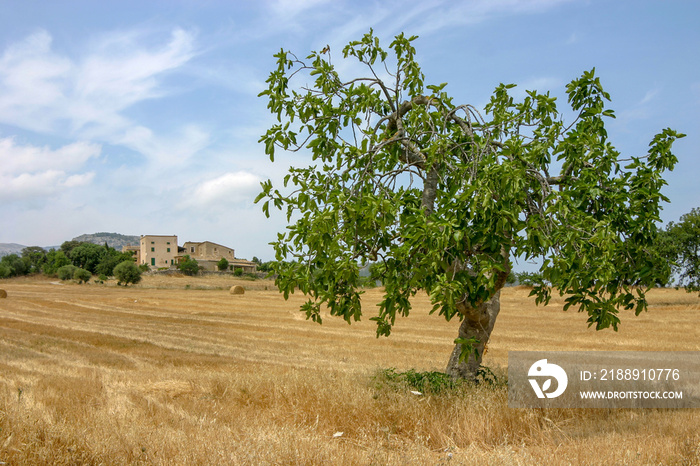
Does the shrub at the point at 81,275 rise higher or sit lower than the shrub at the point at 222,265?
lower

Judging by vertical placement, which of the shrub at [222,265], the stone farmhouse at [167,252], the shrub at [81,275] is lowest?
the shrub at [81,275]

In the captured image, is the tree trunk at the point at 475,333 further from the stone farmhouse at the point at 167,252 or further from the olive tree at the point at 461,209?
the stone farmhouse at the point at 167,252

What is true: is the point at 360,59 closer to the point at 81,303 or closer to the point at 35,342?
the point at 35,342

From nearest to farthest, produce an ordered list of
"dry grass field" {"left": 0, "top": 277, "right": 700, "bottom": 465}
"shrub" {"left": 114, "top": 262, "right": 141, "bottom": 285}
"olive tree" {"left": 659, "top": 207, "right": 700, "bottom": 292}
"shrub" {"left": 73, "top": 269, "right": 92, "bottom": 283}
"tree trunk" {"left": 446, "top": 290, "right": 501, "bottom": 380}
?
"dry grass field" {"left": 0, "top": 277, "right": 700, "bottom": 465}, "tree trunk" {"left": 446, "top": 290, "right": 501, "bottom": 380}, "olive tree" {"left": 659, "top": 207, "right": 700, "bottom": 292}, "shrub" {"left": 114, "top": 262, "right": 141, "bottom": 285}, "shrub" {"left": 73, "top": 269, "right": 92, "bottom": 283}

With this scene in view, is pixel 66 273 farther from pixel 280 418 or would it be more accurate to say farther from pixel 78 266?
pixel 280 418

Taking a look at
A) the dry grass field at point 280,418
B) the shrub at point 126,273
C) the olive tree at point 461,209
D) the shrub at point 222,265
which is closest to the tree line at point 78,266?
the shrub at point 126,273

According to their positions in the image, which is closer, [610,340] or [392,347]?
[392,347]

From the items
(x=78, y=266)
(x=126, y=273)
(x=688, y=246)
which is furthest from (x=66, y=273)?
(x=688, y=246)

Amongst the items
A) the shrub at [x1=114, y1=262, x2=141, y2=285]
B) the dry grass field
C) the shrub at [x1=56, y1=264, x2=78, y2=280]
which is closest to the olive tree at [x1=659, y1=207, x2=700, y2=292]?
the dry grass field

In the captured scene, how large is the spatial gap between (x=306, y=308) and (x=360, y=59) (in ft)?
14.9

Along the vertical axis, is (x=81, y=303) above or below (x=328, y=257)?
below

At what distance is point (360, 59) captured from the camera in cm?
924

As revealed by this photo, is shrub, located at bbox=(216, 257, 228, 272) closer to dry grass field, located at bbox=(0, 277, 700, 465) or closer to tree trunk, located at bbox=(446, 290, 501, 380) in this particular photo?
dry grass field, located at bbox=(0, 277, 700, 465)

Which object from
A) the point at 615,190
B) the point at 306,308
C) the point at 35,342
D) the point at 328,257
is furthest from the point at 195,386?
the point at 35,342
